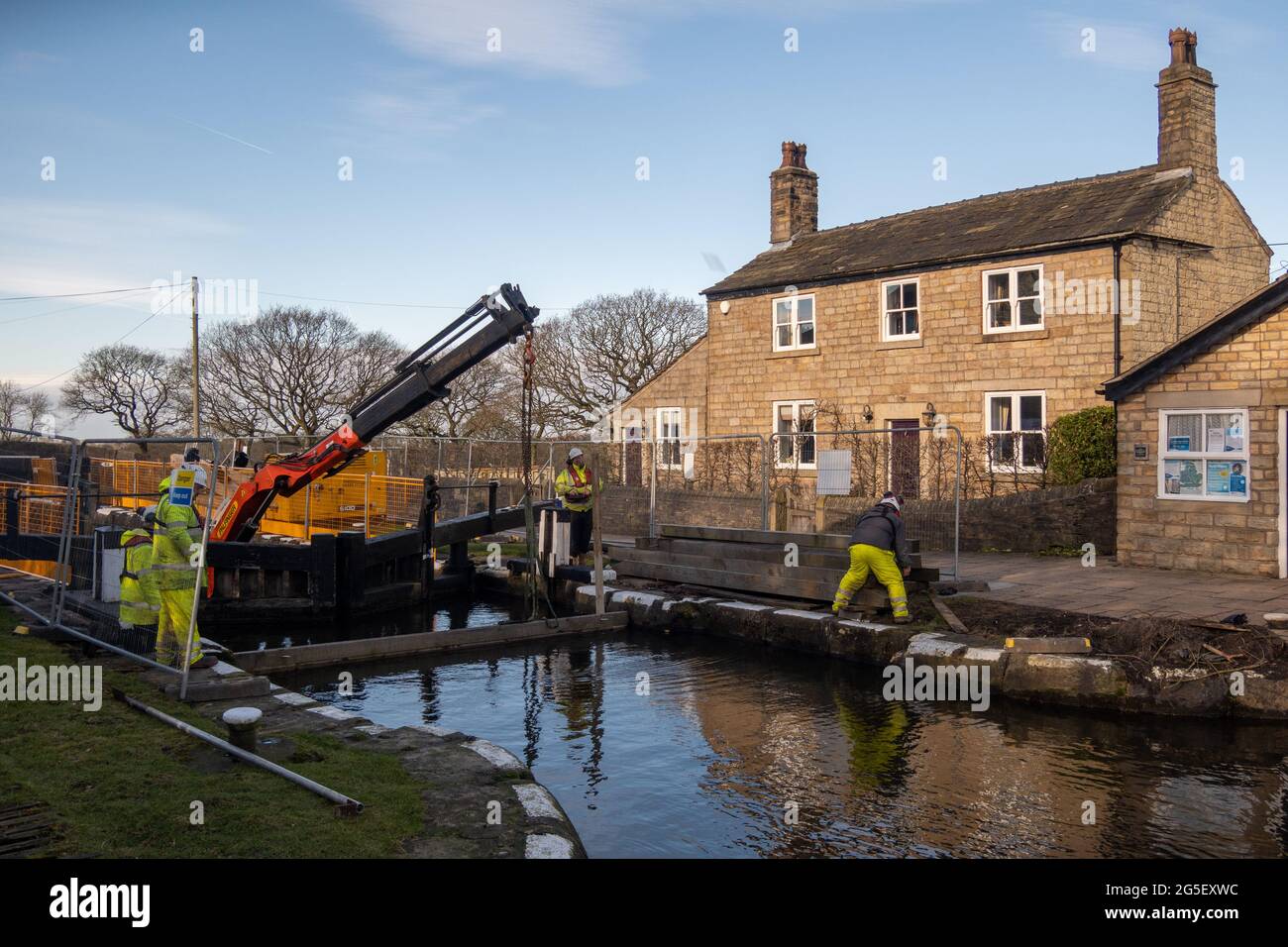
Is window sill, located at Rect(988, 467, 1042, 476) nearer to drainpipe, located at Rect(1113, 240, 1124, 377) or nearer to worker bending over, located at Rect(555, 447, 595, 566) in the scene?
drainpipe, located at Rect(1113, 240, 1124, 377)

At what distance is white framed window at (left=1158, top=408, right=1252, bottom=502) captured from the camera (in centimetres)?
1394

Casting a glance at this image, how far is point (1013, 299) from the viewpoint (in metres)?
21.8

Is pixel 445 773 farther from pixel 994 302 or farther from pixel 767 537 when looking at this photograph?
pixel 994 302

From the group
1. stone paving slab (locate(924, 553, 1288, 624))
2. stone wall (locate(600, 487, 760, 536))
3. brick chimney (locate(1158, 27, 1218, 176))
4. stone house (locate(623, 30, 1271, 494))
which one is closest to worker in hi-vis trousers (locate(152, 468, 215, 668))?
stone paving slab (locate(924, 553, 1288, 624))

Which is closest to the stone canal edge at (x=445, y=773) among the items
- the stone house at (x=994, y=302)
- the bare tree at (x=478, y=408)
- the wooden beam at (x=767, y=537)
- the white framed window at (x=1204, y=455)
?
the wooden beam at (x=767, y=537)

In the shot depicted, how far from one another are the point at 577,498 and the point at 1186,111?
15553 mm

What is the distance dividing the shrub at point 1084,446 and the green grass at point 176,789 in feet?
53.2

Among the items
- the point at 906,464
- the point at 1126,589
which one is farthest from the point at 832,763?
the point at 906,464

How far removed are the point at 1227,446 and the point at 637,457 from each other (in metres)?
16.5

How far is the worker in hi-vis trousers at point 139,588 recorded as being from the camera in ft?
31.1

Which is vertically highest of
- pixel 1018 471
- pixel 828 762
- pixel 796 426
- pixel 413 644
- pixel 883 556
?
pixel 796 426

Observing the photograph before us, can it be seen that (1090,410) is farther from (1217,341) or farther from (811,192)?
(811,192)
